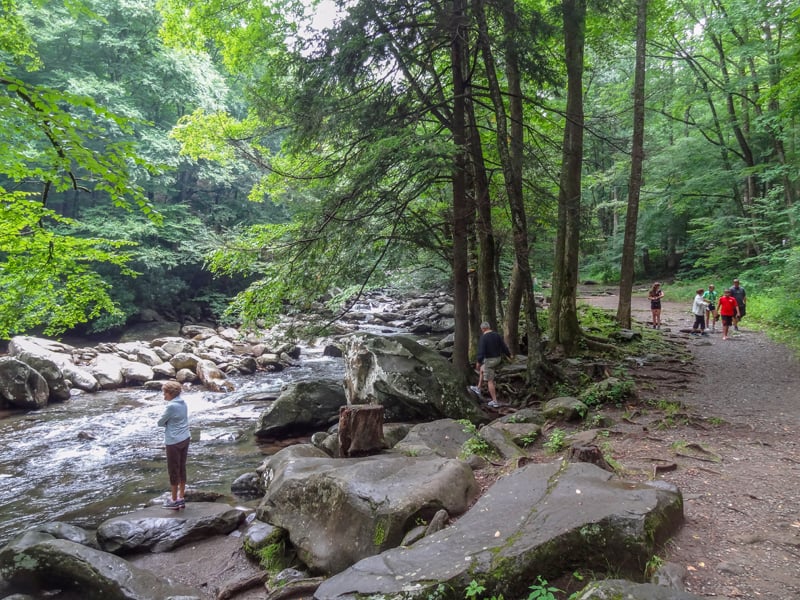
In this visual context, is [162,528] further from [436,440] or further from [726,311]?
[726,311]

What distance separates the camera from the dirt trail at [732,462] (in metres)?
3.49

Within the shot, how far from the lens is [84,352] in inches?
715

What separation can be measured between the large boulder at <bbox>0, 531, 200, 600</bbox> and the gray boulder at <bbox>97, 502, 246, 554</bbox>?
95 centimetres

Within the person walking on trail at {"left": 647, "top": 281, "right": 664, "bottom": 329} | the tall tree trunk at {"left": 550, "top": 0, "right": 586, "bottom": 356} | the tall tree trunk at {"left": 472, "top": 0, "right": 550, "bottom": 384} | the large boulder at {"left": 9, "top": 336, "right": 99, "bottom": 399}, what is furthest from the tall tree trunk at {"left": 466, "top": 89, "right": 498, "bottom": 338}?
the large boulder at {"left": 9, "top": 336, "right": 99, "bottom": 399}

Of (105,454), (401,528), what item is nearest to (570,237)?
(401,528)

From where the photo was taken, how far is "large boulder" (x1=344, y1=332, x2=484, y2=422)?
375 inches

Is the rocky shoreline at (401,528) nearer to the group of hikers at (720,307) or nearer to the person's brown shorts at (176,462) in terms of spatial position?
the person's brown shorts at (176,462)

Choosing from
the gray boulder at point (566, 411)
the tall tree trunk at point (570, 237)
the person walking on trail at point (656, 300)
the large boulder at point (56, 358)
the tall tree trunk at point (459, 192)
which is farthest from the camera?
the person walking on trail at point (656, 300)

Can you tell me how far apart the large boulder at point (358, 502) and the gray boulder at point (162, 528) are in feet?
2.51

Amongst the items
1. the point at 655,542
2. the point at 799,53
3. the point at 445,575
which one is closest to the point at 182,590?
the point at 445,575

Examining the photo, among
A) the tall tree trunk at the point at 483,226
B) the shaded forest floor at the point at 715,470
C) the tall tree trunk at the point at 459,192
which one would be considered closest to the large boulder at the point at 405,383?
the tall tree trunk at the point at 459,192

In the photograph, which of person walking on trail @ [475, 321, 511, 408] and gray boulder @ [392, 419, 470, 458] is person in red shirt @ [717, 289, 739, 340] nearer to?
person walking on trail @ [475, 321, 511, 408]

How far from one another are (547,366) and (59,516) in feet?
29.5

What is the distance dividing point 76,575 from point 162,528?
1343mm
